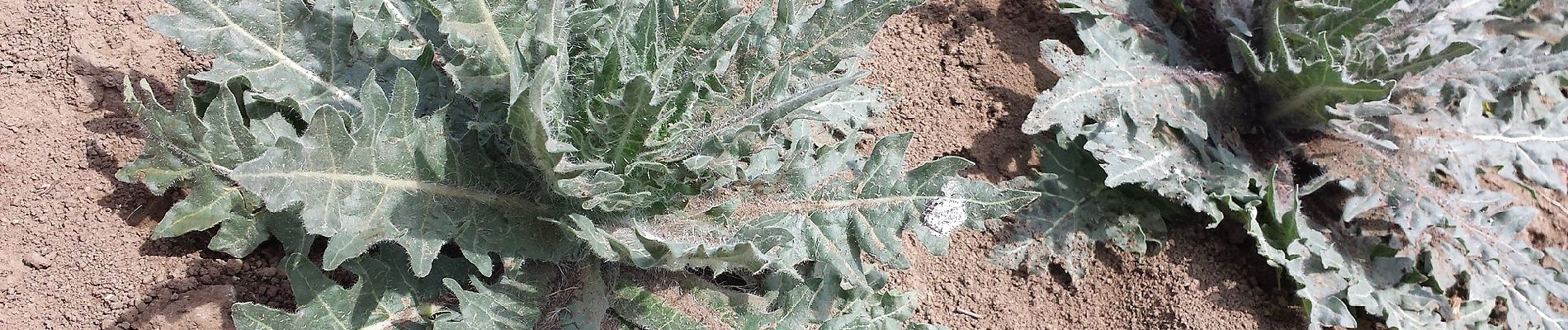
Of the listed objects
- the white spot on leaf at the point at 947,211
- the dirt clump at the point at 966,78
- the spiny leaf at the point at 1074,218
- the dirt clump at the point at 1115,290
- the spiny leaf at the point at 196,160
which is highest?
the spiny leaf at the point at 196,160

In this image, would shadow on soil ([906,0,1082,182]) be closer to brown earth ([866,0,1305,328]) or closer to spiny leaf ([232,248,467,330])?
brown earth ([866,0,1305,328])

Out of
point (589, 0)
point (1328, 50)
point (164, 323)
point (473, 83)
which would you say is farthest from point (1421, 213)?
point (164, 323)

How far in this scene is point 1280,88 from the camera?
3.29m

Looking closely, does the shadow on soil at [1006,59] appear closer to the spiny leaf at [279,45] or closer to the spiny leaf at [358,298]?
the spiny leaf at [358,298]

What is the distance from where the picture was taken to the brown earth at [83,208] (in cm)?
212

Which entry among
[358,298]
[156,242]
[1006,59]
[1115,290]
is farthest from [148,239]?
[1115,290]

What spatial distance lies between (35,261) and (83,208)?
0.13 metres

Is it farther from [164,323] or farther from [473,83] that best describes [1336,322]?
[164,323]

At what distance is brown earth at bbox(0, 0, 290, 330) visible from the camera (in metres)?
2.12

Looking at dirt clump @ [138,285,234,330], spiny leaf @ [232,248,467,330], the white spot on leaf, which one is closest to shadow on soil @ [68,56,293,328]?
dirt clump @ [138,285,234,330]

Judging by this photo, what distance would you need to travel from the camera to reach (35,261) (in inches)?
83.0

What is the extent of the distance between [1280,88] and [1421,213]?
57 centimetres

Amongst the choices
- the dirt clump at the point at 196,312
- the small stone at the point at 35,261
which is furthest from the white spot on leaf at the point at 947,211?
the small stone at the point at 35,261

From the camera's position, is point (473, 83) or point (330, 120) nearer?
point (330, 120)
